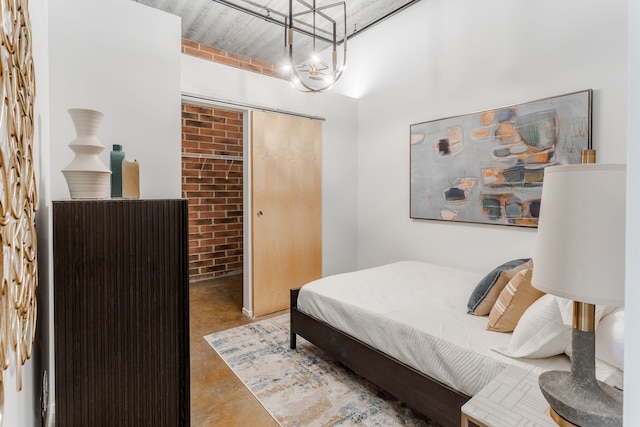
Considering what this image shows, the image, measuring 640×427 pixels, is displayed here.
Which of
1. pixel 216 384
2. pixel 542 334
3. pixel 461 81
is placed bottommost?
pixel 216 384

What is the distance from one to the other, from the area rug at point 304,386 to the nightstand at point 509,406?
81 cm

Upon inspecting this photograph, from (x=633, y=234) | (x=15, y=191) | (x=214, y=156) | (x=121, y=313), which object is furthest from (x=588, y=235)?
(x=214, y=156)

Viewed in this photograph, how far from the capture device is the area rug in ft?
6.06

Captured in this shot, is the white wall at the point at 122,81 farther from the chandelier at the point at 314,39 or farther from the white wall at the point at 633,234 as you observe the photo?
the white wall at the point at 633,234

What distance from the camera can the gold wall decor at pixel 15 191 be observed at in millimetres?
551

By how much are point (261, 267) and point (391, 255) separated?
145 centimetres

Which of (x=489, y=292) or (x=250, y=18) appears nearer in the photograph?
(x=489, y=292)

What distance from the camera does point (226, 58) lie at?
4.44 meters

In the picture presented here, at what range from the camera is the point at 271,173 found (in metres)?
3.42

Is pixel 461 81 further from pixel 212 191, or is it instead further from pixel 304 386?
pixel 212 191

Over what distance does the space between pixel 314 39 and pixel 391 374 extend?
234 cm

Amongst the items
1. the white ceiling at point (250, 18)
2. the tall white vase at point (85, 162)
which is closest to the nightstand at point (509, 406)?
the tall white vase at point (85, 162)

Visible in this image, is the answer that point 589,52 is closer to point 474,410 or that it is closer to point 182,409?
point 474,410

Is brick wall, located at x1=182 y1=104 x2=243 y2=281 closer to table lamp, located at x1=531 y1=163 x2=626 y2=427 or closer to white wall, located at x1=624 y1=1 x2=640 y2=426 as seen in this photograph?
table lamp, located at x1=531 y1=163 x2=626 y2=427
